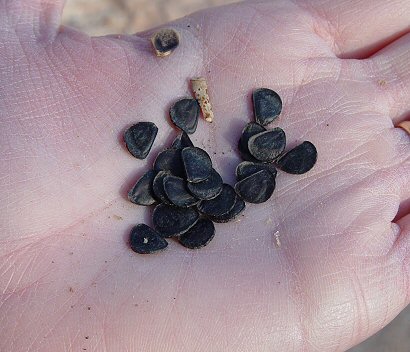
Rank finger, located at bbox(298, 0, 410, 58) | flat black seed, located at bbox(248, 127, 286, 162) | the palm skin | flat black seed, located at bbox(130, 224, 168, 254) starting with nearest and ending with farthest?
the palm skin, flat black seed, located at bbox(130, 224, 168, 254), flat black seed, located at bbox(248, 127, 286, 162), finger, located at bbox(298, 0, 410, 58)

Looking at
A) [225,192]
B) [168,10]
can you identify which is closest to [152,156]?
[225,192]

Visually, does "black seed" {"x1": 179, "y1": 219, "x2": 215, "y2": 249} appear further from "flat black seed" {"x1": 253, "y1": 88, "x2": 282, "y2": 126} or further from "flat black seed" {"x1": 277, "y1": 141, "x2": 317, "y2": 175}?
"flat black seed" {"x1": 253, "y1": 88, "x2": 282, "y2": 126}

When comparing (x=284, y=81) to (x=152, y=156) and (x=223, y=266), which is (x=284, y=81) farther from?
(x=223, y=266)

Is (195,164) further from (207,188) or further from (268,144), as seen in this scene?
(268,144)

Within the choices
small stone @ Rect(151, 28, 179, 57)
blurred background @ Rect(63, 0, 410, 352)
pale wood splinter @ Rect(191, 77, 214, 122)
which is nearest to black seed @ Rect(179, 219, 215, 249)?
pale wood splinter @ Rect(191, 77, 214, 122)

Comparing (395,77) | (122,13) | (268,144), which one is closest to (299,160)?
(268,144)

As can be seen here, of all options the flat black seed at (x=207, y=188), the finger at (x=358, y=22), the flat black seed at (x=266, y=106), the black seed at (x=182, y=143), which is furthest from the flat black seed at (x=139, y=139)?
the finger at (x=358, y=22)

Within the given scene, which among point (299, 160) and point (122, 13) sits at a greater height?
point (122, 13)
